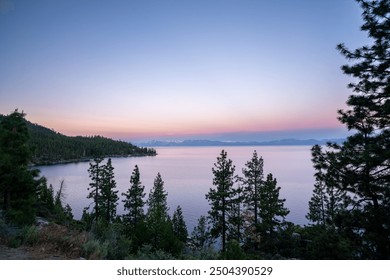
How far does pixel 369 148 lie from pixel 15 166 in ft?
55.6

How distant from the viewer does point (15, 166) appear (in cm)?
1337

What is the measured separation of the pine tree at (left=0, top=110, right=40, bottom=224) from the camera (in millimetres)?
13172

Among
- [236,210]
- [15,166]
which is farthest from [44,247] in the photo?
[236,210]

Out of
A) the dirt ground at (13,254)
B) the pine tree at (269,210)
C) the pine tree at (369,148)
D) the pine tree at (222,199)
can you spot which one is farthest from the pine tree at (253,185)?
the dirt ground at (13,254)

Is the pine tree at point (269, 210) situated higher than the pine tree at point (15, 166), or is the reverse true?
the pine tree at point (15, 166)

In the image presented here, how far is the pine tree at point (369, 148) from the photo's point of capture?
6156 millimetres

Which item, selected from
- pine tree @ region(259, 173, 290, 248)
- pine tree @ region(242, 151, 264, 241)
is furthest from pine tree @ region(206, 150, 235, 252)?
pine tree @ region(242, 151, 264, 241)

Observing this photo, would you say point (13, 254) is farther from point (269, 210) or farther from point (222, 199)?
point (269, 210)

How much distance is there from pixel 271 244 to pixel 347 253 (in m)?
17.1

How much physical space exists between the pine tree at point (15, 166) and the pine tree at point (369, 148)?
15.6 m

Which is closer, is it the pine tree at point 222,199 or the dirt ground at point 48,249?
the dirt ground at point 48,249

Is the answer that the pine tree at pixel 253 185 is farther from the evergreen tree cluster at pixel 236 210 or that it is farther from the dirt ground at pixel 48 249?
the dirt ground at pixel 48 249
